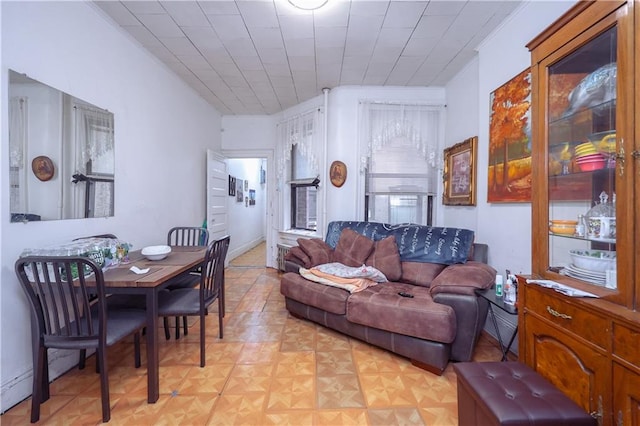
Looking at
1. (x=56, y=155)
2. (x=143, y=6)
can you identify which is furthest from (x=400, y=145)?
(x=56, y=155)

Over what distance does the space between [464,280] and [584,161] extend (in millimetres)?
1086

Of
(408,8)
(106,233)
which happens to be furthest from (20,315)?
(408,8)

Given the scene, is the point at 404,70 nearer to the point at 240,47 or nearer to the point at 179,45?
the point at 240,47

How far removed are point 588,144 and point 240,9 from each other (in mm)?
2489

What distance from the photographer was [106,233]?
2293 millimetres

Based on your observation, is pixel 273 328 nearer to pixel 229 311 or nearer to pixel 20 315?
pixel 229 311

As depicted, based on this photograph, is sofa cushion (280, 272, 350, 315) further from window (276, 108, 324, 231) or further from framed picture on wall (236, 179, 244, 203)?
framed picture on wall (236, 179, 244, 203)

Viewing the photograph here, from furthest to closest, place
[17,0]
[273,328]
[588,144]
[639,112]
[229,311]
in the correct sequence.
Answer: [229,311] → [273,328] → [17,0] → [588,144] → [639,112]

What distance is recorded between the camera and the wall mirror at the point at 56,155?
1628 millimetres

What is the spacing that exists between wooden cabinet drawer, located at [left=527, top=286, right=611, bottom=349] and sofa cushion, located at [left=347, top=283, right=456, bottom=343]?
595 millimetres

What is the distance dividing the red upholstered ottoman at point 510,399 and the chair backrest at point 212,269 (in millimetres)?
1716

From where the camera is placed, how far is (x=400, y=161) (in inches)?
149

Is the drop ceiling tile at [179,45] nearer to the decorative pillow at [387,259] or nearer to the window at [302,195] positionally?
the window at [302,195]

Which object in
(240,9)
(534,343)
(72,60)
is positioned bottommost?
(534,343)
